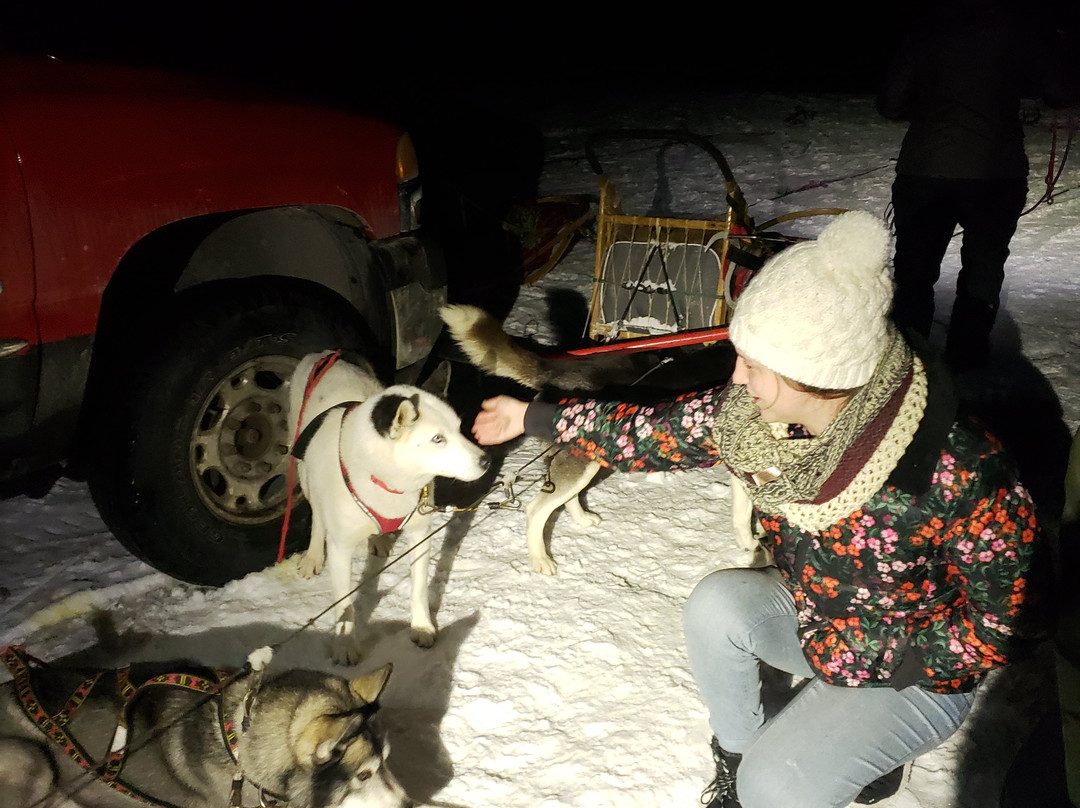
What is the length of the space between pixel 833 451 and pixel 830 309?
0.31 meters

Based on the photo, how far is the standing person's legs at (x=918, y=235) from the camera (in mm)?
3742

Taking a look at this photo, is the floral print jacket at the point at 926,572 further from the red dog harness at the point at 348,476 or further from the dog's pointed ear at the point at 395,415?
the red dog harness at the point at 348,476

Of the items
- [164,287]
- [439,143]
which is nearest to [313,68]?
[439,143]

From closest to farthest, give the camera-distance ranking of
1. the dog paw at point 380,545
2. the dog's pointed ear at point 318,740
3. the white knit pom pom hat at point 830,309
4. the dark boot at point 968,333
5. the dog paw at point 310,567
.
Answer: the white knit pom pom hat at point 830,309 → the dog's pointed ear at point 318,740 → the dog paw at point 310,567 → the dog paw at point 380,545 → the dark boot at point 968,333

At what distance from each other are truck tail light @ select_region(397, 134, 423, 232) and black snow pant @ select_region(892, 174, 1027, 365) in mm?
2539

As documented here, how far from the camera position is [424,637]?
8.55 feet

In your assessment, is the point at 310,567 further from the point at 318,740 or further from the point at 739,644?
the point at 739,644

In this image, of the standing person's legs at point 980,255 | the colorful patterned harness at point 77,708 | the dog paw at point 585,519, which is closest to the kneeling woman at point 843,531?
the dog paw at point 585,519

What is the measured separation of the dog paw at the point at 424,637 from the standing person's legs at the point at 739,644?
39.8 inches

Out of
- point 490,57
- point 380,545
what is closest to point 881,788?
point 380,545

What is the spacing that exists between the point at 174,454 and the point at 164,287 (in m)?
0.68

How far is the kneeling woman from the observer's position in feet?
4.78

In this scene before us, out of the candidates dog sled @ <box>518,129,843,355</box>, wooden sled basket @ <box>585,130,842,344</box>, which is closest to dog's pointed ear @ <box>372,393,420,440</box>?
dog sled @ <box>518,129,843,355</box>

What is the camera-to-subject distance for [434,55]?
16.0 meters
